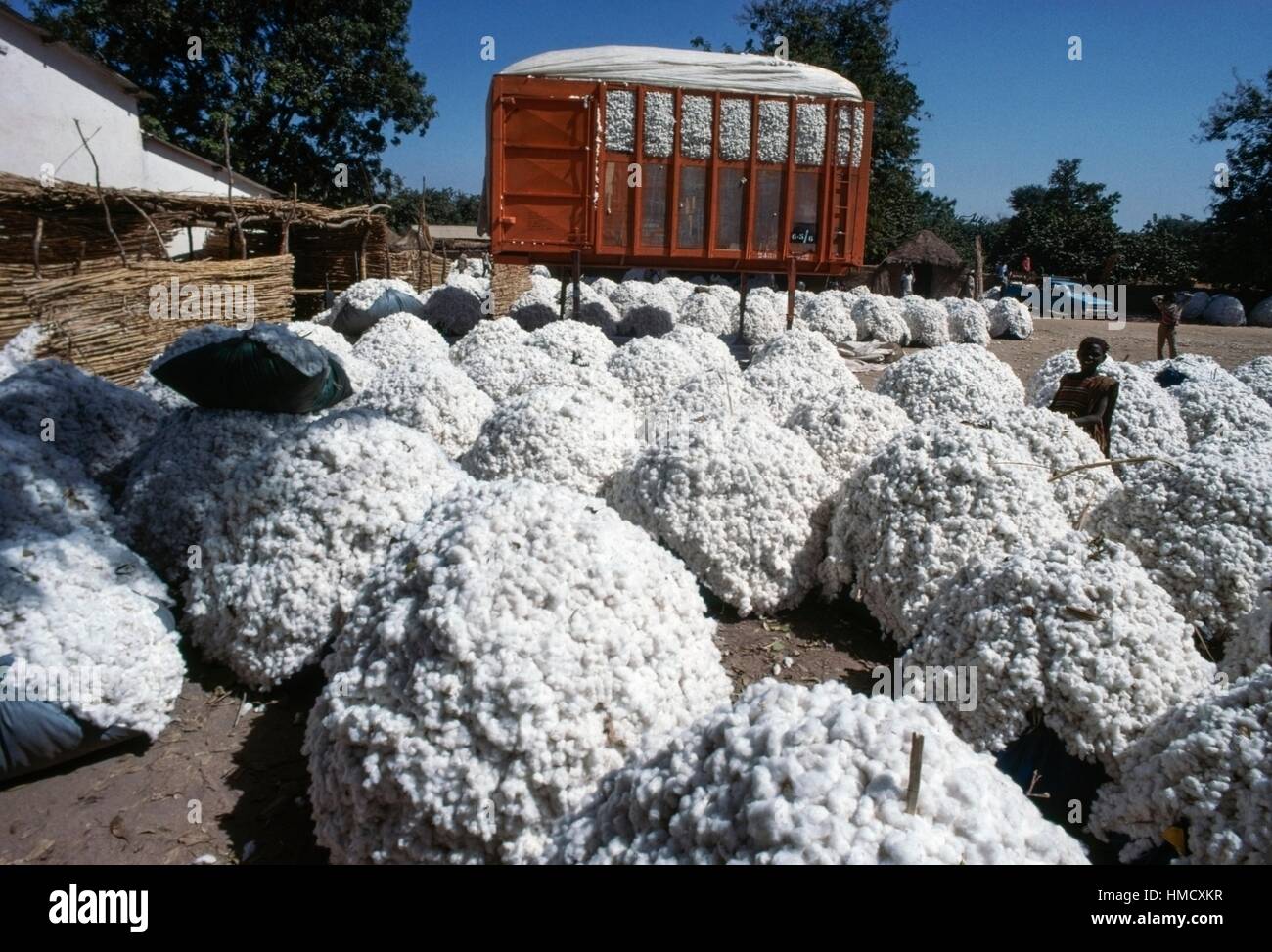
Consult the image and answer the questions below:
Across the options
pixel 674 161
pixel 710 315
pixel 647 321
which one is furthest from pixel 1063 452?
pixel 710 315

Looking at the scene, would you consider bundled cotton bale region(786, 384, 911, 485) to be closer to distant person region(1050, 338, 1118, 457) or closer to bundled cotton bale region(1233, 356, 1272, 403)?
distant person region(1050, 338, 1118, 457)

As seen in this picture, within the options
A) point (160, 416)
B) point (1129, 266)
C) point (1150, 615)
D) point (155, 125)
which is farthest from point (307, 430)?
point (1129, 266)

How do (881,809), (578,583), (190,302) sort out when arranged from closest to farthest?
(881,809), (578,583), (190,302)

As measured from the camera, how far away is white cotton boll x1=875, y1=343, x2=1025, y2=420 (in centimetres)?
618

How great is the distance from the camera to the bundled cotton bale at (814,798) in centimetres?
157

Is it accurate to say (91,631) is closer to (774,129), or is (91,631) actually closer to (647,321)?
(774,129)

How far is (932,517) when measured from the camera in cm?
372

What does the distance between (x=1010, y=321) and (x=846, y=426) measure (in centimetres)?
1631

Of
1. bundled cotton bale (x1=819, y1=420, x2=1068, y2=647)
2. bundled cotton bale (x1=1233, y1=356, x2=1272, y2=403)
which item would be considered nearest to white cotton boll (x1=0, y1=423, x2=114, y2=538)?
bundled cotton bale (x1=819, y1=420, x2=1068, y2=647)

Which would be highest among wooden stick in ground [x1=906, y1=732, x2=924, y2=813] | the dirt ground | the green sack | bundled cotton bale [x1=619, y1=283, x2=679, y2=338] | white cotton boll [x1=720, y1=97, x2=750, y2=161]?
white cotton boll [x1=720, y1=97, x2=750, y2=161]

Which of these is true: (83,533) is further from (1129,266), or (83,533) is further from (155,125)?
(1129,266)

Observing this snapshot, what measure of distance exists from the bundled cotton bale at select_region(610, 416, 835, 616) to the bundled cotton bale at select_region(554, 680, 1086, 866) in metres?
1.98
